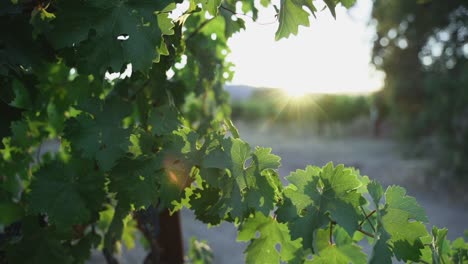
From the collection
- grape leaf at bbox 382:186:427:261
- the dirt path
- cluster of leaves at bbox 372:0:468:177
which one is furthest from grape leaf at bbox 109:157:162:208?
cluster of leaves at bbox 372:0:468:177

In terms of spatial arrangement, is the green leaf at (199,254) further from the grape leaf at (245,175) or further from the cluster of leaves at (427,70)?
the cluster of leaves at (427,70)

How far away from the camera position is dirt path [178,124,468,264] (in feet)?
18.5

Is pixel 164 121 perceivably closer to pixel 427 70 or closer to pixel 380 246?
Result: pixel 380 246

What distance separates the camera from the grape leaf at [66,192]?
117cm

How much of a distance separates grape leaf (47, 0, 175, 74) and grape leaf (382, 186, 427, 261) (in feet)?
2.19

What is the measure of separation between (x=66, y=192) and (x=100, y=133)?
18 cm

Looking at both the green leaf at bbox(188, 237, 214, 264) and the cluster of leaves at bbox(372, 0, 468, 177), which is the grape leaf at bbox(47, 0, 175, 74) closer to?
the green leaf at bbox(188, 237, 214, 264)

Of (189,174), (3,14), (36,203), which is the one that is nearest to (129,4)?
(3,14)

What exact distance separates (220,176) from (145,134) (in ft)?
0.82

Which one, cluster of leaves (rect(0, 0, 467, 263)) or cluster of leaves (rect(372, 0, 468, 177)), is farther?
cluster of leaves (rect(372, 0, 468, 177))

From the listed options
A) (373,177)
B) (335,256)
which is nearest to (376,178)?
(373,177)

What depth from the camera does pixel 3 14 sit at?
1084 mm

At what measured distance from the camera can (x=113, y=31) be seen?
3.29ft

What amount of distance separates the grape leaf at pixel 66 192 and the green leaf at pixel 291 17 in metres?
0.63
